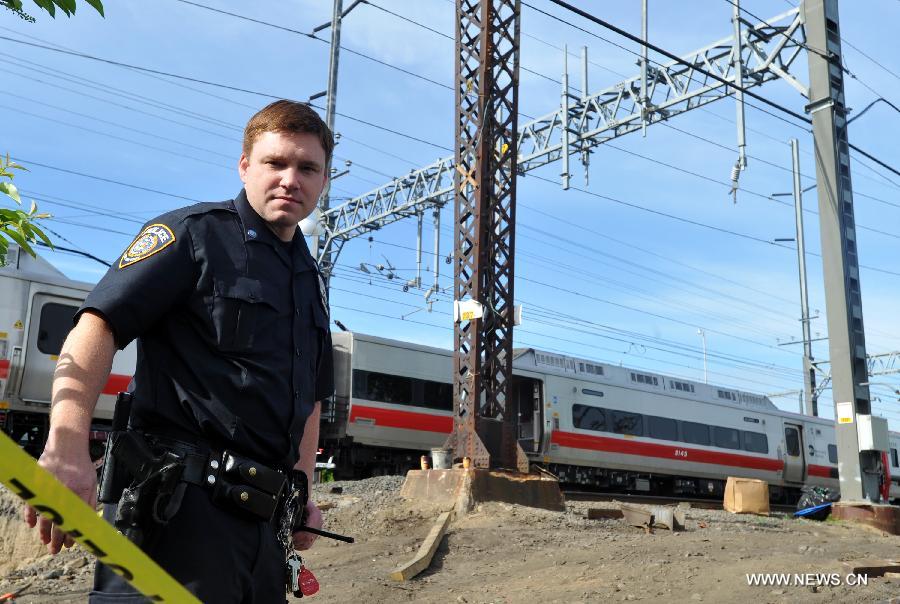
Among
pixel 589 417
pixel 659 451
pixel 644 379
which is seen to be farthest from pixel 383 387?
pixel 659 451

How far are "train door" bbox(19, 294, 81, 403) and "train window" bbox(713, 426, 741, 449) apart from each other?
19160mm

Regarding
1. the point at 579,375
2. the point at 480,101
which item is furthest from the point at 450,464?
the point at 579,375

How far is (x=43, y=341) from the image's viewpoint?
50.7 feet

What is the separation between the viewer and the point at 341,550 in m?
8.44

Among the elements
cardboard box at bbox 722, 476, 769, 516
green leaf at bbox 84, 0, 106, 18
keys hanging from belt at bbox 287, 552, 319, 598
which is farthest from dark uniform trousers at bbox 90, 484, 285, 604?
cardboard box at bbox 722, 476, 769, 516

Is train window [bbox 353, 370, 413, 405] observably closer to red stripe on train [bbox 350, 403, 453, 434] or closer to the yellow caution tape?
red stripe on train [bbox 350, 403, 453, 434]

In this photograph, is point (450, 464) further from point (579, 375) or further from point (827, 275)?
point (579, 375)

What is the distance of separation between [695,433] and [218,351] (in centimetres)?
2580

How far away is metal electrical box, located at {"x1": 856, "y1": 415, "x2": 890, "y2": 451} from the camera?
13.3m

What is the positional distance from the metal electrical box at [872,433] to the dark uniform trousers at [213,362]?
12865mm

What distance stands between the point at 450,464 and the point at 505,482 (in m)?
0.84

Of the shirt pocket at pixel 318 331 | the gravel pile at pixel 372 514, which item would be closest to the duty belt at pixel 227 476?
the shirt pocket at pixel 318 331

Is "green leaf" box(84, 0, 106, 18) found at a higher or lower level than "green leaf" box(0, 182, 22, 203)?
higher
